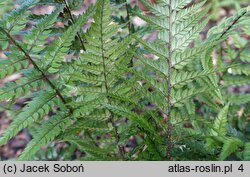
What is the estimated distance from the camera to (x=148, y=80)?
1073 mm

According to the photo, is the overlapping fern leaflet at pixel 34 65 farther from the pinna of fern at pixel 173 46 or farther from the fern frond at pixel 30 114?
the pinna of fern at pixel 173 46

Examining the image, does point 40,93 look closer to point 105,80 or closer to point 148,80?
point 105,80

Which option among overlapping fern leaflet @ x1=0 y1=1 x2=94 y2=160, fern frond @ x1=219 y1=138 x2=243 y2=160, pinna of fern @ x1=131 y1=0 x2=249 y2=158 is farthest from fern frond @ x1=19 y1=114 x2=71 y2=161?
fern frond @ x1=219 y1=138 x2=243 y2=160

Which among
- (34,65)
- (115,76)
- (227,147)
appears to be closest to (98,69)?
(115,76)

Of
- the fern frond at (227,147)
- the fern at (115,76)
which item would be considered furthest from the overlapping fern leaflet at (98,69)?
the fern frond at (227,147)

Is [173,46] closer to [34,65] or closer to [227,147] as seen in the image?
[227,147]

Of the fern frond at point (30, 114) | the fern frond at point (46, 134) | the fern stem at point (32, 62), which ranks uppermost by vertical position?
the fern stem at point (32, 62)

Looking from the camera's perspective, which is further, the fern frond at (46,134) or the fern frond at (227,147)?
the fern frond at (46,134)

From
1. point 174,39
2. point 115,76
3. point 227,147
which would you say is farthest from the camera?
point 115,76

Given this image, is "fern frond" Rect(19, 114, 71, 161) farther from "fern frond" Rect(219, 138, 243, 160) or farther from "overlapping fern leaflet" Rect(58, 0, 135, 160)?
"fern frond" Rect(219, 138, 243, 160)

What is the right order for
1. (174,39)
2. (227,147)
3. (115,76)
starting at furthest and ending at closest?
(115,76), (174,39), (227,147)

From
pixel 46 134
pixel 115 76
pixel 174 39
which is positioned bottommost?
pixel 46 134

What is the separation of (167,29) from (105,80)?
243 mm
